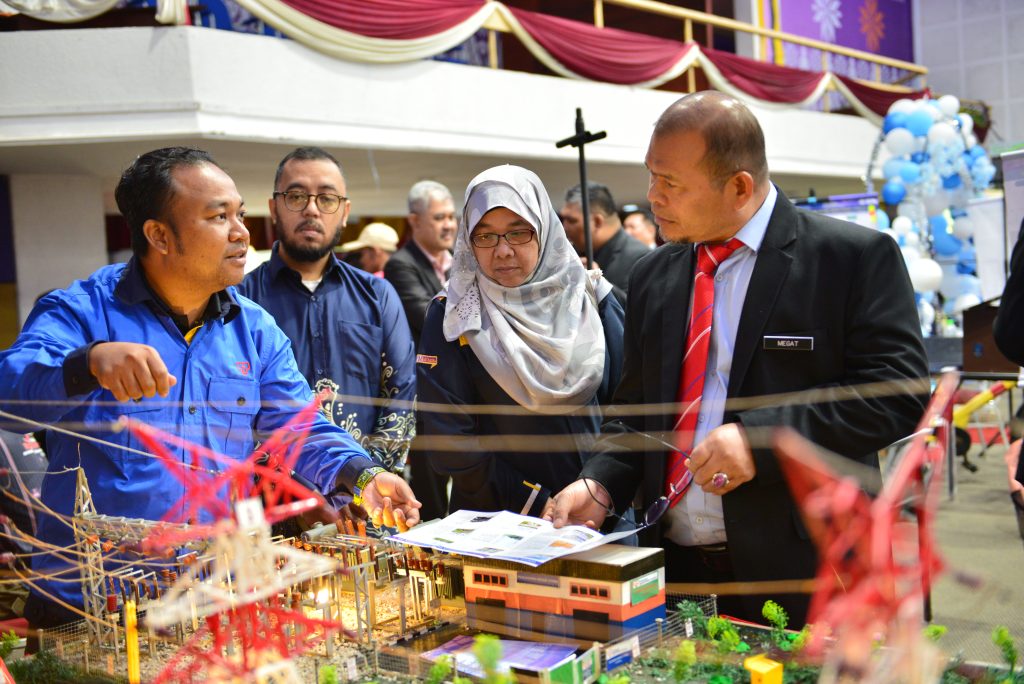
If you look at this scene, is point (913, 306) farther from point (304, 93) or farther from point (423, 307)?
point (304, 93)

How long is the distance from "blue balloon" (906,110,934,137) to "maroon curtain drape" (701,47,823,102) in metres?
2.87

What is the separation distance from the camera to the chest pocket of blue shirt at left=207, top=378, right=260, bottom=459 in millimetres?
1850

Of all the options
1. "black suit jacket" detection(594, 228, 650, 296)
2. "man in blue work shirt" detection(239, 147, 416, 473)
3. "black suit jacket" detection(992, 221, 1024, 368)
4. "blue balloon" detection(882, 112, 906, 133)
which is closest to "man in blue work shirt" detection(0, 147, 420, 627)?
"man in blue work shirt" detection(239, 147, 416, 473)

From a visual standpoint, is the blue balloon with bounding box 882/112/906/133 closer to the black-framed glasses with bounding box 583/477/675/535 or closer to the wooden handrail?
the wooden handrail

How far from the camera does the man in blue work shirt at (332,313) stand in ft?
9.32

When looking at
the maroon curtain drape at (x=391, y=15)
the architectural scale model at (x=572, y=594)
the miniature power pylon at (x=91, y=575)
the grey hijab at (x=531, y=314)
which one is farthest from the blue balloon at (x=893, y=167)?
the miniature power pylon at (x=91, y=575)

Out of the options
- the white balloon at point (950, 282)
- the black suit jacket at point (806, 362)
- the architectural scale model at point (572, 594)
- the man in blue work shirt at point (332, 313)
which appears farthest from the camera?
the white balloon at point (950, 282)

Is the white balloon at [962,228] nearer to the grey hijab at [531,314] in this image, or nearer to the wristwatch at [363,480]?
the grey hijab at [531,314]

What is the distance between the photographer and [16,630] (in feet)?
5.16

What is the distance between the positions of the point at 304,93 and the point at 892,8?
34.7 ft

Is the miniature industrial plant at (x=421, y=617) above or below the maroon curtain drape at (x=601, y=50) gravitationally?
below

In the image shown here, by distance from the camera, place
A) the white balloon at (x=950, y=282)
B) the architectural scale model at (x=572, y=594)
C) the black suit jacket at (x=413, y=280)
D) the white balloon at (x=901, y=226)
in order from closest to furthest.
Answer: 1. the architectural scale model at (x=572, y=594)
2. the black suit jacket at (x=413, y=280)
3. the white balloon at (x=901, y=226)
4. the white balloon at (x=950, y=282)

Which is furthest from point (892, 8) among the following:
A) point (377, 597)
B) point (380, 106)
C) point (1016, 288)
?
point (377, 597)

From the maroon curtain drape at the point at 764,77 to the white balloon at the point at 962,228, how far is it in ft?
10.9
